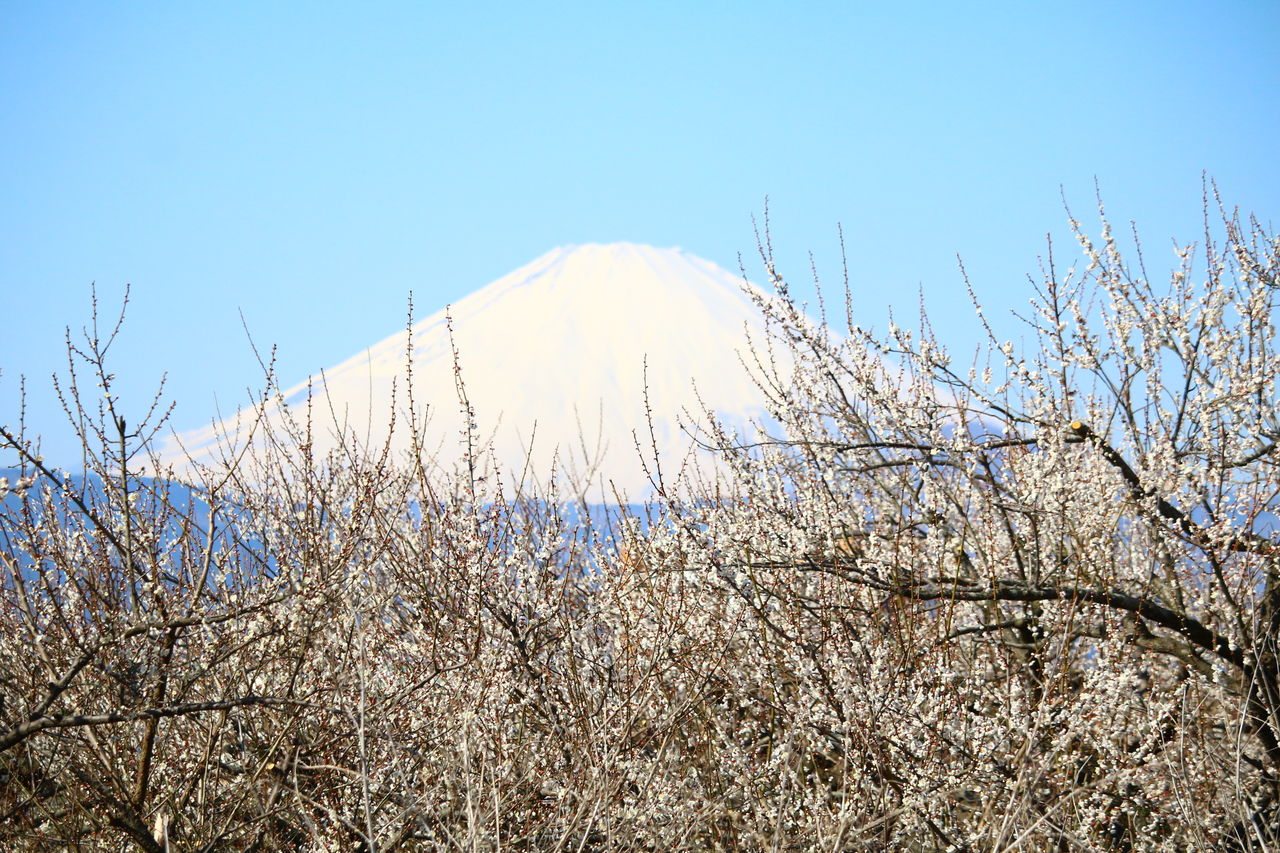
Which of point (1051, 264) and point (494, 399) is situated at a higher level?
point (494, 399)

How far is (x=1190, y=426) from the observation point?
631 cm

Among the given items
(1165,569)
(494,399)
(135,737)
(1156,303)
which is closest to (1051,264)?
(1156,303)

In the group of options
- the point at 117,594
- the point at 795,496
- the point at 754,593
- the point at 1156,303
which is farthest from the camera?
the point at 1156,303

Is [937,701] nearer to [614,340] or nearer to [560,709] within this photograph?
[560,709]

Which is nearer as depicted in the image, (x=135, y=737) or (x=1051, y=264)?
(x=135, y=737)

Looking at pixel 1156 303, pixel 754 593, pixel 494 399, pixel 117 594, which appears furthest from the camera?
pixel 494 399

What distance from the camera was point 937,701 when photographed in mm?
4785

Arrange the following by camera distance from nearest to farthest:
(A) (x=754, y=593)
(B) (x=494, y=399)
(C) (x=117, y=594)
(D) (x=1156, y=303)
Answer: (C) (x=117, y=594) → (A) (x=754, y=593) → (D) (x=1156, y=303) → (B) (x=494, y=399)

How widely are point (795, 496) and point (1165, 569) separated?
2.02 metres

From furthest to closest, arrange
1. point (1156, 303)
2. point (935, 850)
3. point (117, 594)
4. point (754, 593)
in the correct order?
point (1156, 303), point (754, 593), point (935, 850), point (117, 594)

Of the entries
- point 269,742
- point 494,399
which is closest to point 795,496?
point 269,742

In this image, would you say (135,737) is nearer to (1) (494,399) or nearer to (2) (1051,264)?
(2) (1051,264)

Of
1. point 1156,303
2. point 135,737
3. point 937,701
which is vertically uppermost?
point 1156,303

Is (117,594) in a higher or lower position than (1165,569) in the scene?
higher
